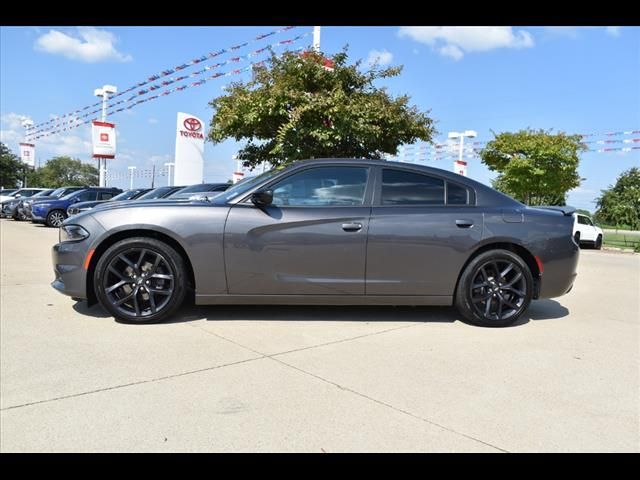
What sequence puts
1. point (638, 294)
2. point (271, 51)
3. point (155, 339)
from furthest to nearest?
point (271, 51)
point (638, 294)
point (155, 339)

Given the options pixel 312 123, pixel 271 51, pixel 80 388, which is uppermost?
pixel 271 51

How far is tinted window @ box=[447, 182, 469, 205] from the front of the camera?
4762 millimetres

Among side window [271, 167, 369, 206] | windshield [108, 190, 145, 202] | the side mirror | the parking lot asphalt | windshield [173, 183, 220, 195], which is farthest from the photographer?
windshield [108, 190, 145, 202]

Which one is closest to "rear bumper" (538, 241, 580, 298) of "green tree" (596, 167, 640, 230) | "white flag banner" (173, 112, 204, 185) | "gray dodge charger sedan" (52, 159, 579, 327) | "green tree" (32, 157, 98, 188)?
"gray dodge charger sedan" (52, 159, 579, 327)

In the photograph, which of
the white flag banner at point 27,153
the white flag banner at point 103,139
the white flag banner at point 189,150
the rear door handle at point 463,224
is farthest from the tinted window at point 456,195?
the white flag banner at point 27,153

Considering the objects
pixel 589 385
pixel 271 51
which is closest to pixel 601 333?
pixel 589 385

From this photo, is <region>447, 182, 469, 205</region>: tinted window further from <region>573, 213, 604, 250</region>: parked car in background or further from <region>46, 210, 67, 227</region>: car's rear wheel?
<region>46, 210, 67, 227</region>: car's rear wheel

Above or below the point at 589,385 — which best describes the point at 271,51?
above

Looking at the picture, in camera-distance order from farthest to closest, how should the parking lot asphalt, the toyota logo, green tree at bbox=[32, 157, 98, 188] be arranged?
green tree at bbox=[32, 157, 98, 188]
the toyota logo
the parking lot asphalt

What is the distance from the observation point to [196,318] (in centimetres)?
466

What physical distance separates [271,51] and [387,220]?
9.02m

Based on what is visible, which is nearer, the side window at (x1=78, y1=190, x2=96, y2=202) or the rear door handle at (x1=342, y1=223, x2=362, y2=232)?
the rear door handle at (x1=342, y1=223, x2=362, y2=232)

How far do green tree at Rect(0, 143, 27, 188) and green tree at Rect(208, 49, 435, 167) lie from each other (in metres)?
51.3
